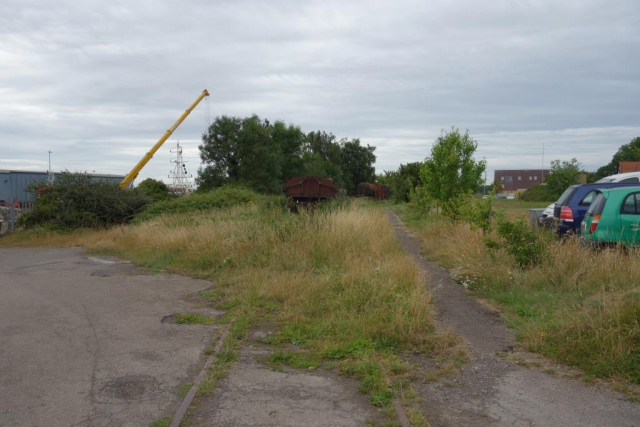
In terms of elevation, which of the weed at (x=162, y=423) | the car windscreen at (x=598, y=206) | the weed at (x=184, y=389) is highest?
the car windscreen at (x=598, y=206)

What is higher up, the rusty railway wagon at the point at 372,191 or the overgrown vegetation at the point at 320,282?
the rusty railway wagon at the point at 372,191

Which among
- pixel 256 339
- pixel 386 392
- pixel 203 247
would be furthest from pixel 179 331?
pixel 203 247

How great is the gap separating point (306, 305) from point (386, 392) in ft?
11.2

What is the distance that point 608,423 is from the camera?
445 centimetres

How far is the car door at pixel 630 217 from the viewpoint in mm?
9953

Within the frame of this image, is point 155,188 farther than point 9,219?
Yes

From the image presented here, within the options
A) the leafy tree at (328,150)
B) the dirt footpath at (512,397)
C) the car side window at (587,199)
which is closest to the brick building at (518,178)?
the leafy tree at (328,150)

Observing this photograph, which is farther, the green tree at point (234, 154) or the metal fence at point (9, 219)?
the green tree at point (234, 154)

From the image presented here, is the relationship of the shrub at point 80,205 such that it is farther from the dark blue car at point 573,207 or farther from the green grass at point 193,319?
the dark blue car at point 573,207

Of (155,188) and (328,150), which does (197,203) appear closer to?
(155,188)

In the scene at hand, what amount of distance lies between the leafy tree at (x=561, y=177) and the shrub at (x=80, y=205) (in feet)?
94.5

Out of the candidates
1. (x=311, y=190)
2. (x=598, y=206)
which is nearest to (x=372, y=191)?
(x=311, y=190)

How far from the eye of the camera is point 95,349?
21.8 ft

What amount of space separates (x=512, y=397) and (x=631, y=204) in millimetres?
6839
